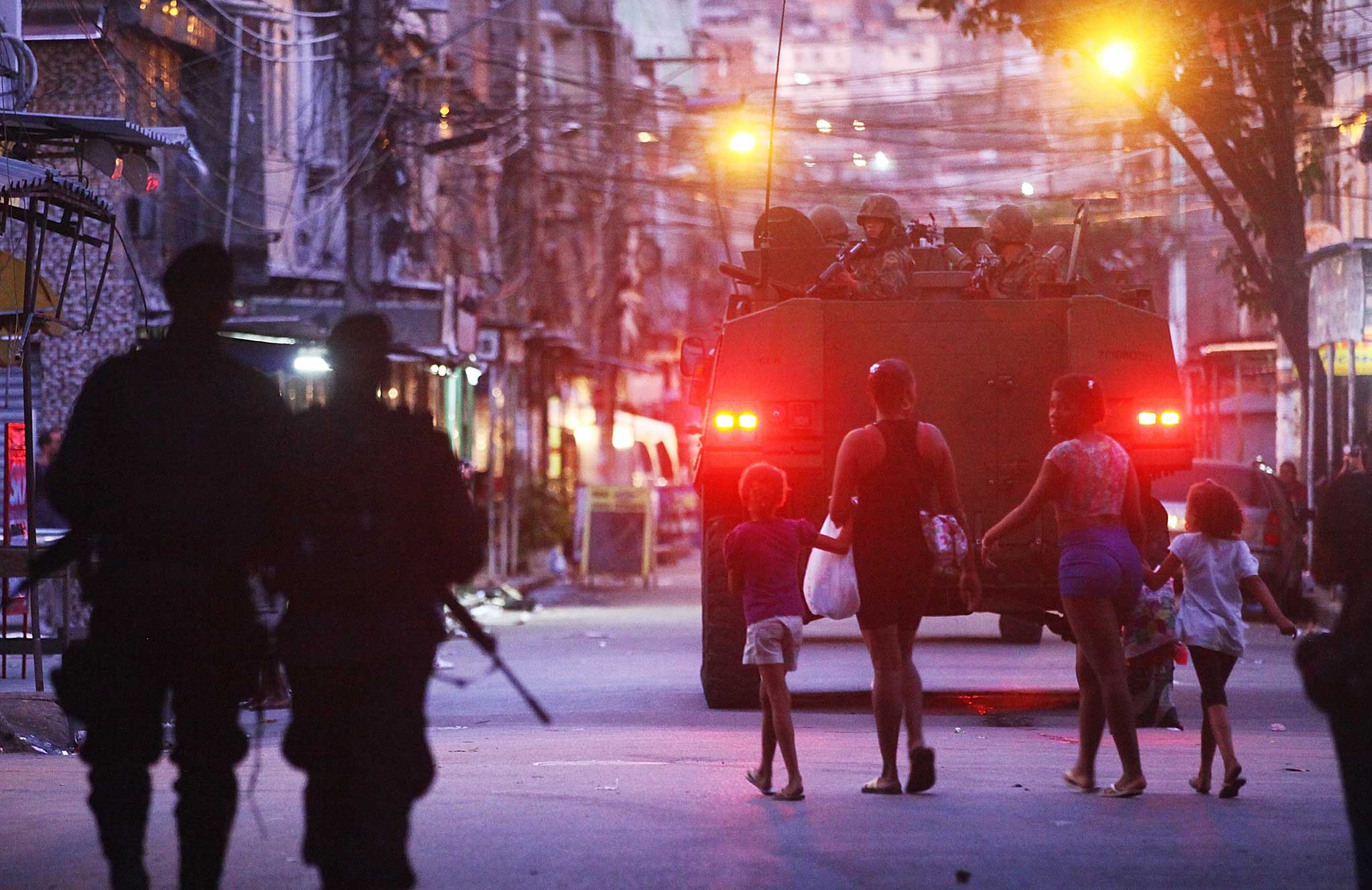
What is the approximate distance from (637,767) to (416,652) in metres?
4.40

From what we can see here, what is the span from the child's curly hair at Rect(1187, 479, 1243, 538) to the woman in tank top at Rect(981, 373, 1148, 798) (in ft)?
1.35

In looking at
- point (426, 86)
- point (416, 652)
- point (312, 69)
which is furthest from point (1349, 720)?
point (426, 86)

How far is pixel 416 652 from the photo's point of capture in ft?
18.5

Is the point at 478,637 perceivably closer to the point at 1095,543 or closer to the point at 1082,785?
the point at 1095,543

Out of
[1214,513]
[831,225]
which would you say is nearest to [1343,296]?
[831,225]

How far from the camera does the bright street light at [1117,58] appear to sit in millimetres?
21969

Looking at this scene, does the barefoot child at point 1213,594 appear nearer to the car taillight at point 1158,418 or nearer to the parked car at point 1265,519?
the car taillight at point 1158,418

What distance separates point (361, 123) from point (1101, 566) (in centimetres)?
1577

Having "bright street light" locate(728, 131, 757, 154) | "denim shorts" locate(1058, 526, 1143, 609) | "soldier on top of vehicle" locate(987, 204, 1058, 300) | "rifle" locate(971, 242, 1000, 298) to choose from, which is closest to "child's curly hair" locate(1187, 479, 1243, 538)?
"denim shorts" locate(1058, 526, 1143, 609)

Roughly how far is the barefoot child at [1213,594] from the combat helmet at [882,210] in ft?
14.8

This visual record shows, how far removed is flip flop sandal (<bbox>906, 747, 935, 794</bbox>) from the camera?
346 inches

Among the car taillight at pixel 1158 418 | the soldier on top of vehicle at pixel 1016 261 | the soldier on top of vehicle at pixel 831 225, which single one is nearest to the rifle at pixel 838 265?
the soldier on top of vehicle at pixel 1016 261

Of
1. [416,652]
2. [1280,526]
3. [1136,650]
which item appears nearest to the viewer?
[416,652]

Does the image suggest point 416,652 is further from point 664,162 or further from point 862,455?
point 664,162
